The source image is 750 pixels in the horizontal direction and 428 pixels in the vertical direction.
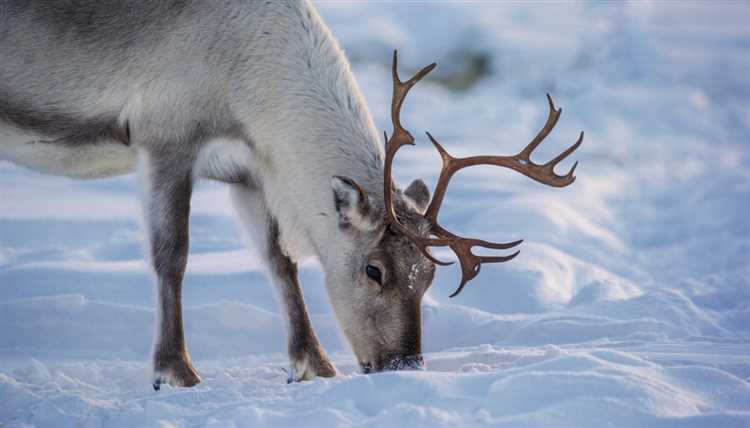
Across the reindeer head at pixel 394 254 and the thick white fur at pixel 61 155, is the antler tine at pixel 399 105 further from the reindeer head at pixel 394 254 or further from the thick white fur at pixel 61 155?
the thick white fur at pixel 61 155

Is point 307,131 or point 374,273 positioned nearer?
point 374,273

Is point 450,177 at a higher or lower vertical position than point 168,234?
higher

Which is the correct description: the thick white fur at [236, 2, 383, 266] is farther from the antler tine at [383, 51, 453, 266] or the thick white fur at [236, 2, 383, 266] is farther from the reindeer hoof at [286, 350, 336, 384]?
the reindeer hoof at [286, 350, 336, 384]

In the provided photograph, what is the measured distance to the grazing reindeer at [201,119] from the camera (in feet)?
15.3

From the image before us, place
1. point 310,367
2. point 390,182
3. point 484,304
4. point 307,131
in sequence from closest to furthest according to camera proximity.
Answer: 1. point 390,182
2. point 307,131
3. point 310,367
4. point 484,304

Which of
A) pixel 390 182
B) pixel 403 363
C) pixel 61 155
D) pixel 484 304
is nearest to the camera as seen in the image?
pixel 403 363

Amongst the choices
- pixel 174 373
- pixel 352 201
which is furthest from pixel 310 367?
pixel 352 201

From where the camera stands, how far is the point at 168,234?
4.85 metres

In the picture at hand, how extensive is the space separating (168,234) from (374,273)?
113 centimetres

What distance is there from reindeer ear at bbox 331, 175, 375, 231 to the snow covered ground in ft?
2.35

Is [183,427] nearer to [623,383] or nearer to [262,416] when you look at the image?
[262,416]

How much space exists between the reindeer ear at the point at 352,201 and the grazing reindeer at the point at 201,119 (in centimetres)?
8

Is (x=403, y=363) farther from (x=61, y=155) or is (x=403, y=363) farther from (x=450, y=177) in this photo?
(x=61, y=155)

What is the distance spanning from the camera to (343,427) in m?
3.48
